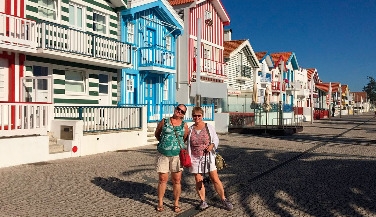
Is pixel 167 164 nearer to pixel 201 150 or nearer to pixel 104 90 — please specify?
pixel 201 150

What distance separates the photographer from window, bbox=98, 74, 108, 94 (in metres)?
17.1

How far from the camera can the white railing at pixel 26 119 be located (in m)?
10.2

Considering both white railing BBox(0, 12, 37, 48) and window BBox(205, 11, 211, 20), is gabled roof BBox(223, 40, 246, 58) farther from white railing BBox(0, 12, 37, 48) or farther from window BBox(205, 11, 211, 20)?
white railing BBox(0, 12, 37, 48)

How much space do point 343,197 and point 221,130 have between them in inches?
653

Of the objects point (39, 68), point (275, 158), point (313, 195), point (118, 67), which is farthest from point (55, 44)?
point (313, 195)

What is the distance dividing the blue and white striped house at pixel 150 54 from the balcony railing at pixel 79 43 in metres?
1.55

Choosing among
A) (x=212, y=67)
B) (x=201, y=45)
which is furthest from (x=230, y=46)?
(x=201, y=45)

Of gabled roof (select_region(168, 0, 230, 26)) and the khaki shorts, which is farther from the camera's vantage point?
gabled roof (select_region(168, 0, 230, 26))

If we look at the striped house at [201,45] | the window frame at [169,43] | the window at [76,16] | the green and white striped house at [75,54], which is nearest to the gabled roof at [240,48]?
the striped house at [201,45]

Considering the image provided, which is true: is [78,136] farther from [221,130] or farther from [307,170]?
[221,130]

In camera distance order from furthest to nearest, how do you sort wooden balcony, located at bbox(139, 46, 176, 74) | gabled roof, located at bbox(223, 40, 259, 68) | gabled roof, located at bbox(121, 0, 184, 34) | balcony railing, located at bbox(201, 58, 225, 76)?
1. gabled roof, located at bbox(223, 40, 259, 68)
2. balcony railing, located at bbox(201, 58, 225, 76)
3. wooden balcony, located at bbox(139, 46, 176, 74)
4. gabled roof, located at bbox(121, 0, 184, 34)

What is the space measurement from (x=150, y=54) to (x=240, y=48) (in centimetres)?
1456

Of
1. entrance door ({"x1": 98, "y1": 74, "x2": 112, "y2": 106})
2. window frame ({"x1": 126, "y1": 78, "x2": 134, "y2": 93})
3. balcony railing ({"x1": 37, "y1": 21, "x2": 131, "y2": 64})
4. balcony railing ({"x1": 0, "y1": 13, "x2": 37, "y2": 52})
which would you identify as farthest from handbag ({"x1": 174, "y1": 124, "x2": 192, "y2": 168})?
window frame ({"x1": 126, "y1": 78, "x2": 134, "y2": 93})

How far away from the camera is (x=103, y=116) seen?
13469mm
